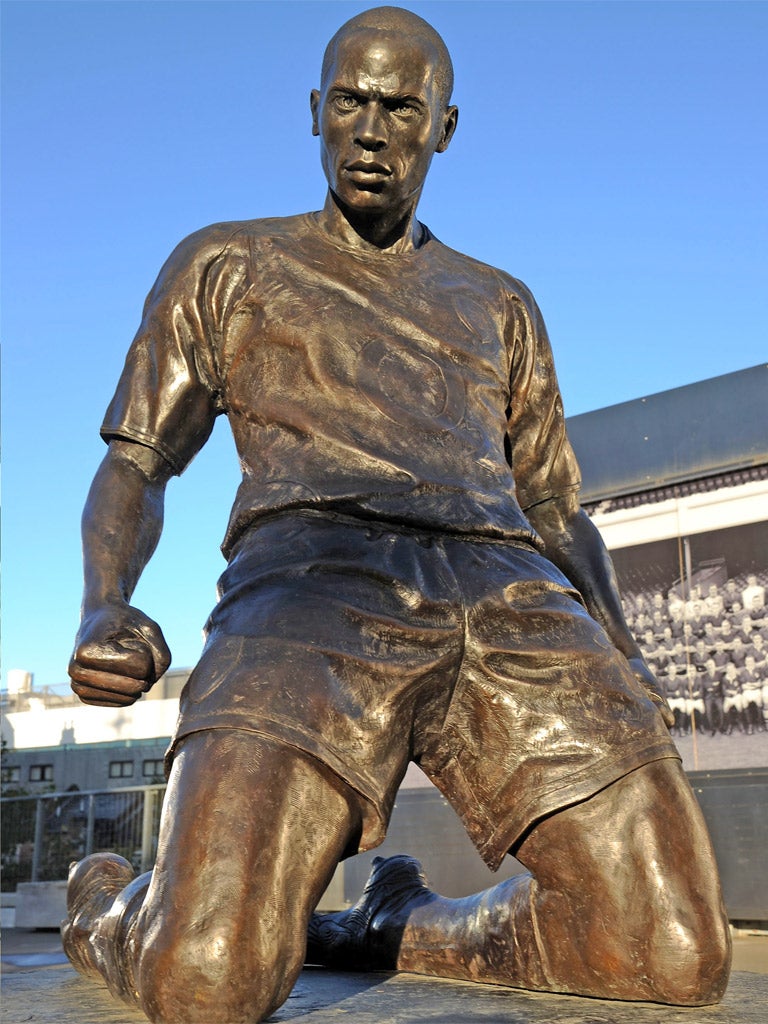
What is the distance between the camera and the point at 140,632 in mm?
2189

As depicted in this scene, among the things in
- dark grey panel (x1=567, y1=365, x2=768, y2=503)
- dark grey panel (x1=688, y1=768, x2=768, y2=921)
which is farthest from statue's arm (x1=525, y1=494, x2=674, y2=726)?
dark grey panel (x1=567, y1=365, x2=768, y2=503)

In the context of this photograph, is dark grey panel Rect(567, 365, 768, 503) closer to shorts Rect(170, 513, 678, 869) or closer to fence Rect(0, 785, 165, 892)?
shorts Rect(170, 513, 678, 869)

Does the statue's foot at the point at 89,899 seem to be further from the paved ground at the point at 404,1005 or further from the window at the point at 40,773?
the window at the point at 40,773

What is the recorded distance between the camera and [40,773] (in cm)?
1517

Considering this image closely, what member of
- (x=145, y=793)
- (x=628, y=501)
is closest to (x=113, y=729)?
(x=145, y=793)

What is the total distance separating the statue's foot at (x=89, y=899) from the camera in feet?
8.82

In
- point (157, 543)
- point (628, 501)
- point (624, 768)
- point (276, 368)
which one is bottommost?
point (624, 768)

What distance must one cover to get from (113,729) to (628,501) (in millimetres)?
10870

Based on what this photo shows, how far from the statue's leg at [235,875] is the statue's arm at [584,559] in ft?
2.98

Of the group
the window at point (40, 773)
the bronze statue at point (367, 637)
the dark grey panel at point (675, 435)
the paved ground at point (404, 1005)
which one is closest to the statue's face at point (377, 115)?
the bronze statue at point (367, 637)

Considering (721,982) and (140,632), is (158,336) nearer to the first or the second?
(140,632)

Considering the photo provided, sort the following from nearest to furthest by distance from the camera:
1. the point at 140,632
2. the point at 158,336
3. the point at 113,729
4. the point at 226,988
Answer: the point at 226,988, the point at 140,632, the point at 158,336, the point at 113,729

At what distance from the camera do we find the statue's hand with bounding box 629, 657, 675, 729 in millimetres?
2537

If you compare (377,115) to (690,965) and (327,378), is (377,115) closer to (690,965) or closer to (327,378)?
(327,378)
